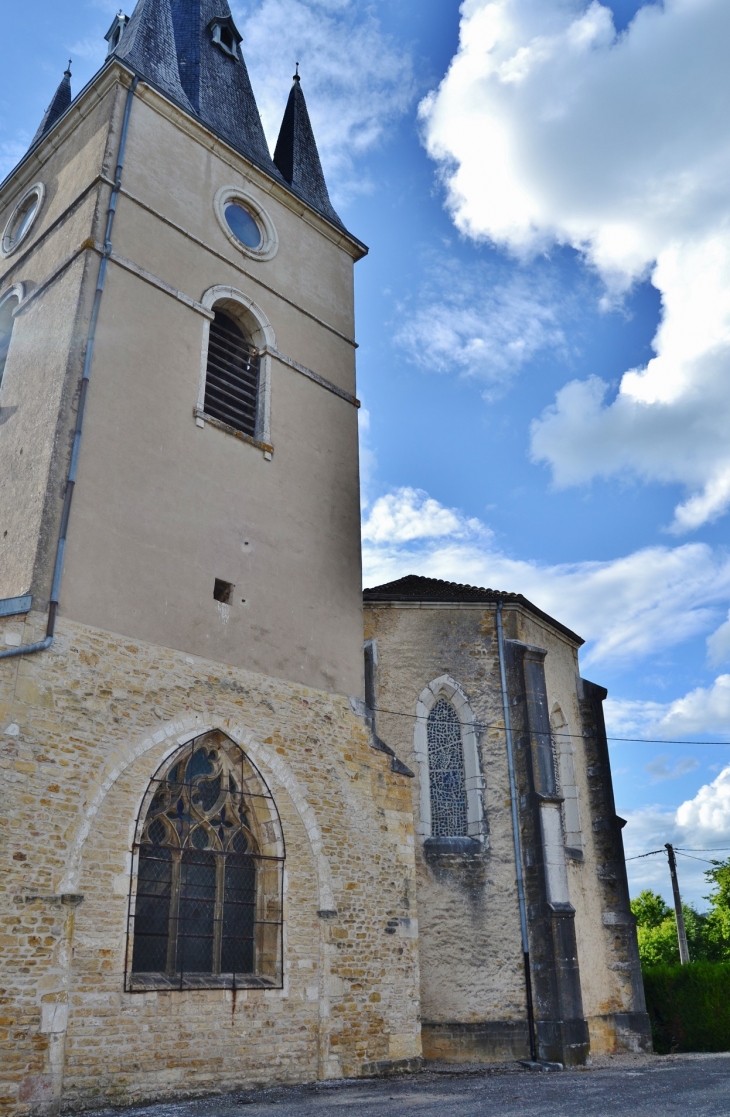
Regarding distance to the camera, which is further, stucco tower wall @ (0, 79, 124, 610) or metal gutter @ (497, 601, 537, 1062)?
metal gutter @ (497, 601, 537, 1062)

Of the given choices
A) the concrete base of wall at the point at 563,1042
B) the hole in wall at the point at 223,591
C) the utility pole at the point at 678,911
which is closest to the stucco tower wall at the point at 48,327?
the hole in wall at the point at 223,591

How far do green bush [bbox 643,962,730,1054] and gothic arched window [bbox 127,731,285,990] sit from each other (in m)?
10.0

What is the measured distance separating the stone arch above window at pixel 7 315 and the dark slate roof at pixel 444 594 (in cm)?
617

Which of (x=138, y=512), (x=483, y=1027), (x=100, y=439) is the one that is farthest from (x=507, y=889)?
(x=100, y=439)

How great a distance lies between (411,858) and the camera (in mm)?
10602

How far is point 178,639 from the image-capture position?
30.7ft

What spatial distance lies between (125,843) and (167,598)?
262 cm

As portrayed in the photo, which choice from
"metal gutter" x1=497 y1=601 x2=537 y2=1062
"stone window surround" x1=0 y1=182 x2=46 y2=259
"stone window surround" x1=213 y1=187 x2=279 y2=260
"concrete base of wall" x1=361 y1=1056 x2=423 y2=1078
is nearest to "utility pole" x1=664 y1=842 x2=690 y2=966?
"metal gutter" x1=497 y1=601 x2=537 y2=1062

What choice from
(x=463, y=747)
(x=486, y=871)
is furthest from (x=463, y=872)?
(x=463, y=747)

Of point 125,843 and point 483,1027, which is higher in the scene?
point 125,843

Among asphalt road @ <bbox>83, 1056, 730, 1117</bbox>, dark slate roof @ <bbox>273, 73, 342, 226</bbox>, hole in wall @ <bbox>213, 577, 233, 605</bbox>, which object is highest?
dark slate roof @ <bbox>273, 73, 342, 226</bbox>

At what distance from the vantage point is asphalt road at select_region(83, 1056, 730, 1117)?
22.1ft

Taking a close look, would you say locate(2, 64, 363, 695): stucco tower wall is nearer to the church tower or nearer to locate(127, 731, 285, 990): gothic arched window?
the church tower

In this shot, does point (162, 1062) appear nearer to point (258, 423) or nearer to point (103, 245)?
point (258, 423)
